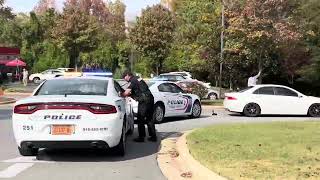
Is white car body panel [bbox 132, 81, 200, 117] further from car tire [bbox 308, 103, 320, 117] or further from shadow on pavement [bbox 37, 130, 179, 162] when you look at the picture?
shadow on pavement [bbox 37, 130, 179, 162]

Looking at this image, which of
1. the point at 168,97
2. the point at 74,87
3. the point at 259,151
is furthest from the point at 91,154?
the point at 168,97

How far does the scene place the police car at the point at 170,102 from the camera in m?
19.3

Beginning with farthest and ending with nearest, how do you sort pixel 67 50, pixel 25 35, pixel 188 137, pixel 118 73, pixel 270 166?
1. pixel 25 35
2. pixel 67 50
3. pixel 118 73
4. pixel 188 137
5. pixel 270 166

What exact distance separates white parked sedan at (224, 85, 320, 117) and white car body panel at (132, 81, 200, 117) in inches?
98.9

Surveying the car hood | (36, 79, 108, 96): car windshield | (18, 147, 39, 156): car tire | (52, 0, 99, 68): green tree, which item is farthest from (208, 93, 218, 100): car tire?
(52, 0, 99, 68): green tree

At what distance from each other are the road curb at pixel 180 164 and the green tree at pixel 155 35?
133ft

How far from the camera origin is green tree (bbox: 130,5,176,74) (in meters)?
54.2

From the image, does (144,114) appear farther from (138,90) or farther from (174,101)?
(174,101)

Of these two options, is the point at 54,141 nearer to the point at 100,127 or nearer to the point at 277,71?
the point at 100,127

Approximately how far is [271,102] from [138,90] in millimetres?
10616

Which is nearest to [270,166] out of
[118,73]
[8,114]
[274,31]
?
[8,114]

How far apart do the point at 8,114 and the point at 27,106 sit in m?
12.3

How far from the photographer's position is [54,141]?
1064 centimetres

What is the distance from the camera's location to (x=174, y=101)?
2027cm
